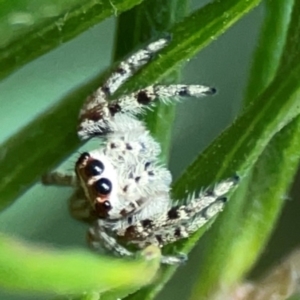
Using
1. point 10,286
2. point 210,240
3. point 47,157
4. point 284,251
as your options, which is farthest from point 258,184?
point 284,251

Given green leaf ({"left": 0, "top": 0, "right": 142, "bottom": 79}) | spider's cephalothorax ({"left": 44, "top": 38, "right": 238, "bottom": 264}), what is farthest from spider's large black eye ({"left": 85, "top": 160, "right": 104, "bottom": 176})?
green leaf ({"left": 0, "top": 0, "right": 142, "bottom": 79})

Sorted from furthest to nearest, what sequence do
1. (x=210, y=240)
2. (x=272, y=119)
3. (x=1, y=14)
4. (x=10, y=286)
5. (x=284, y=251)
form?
(x=284, y=251), (x=210, y=240), (x=272, y=119), (x=1, y=14), (x=10, y=286)

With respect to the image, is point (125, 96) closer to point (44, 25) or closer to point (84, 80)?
point (44, 25)

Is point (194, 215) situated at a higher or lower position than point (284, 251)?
higher

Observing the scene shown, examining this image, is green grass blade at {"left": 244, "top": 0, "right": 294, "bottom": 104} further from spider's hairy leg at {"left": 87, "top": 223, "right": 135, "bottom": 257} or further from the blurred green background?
the blurred green background

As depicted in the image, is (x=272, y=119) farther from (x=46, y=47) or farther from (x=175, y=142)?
(x=175, y=142)

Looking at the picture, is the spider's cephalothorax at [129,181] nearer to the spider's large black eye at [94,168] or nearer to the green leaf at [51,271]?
the spider's large black eye at [94,168]
